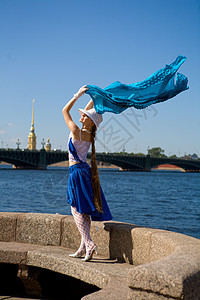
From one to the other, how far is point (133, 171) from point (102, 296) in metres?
69.3

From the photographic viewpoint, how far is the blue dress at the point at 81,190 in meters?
3.06

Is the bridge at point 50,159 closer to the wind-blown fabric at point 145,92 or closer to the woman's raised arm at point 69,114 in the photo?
the wind-blown fabric at point 145,92

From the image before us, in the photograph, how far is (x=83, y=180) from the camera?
311 cm

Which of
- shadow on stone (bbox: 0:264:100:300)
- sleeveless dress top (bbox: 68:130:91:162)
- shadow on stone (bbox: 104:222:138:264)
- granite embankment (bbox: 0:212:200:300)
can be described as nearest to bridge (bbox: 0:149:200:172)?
granite embankment (bbox: 0:212:200:300)

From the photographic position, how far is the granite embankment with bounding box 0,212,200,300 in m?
1.84

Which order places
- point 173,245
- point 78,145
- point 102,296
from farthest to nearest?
1. point 78,145
2. point 173,245
3. point 102,296

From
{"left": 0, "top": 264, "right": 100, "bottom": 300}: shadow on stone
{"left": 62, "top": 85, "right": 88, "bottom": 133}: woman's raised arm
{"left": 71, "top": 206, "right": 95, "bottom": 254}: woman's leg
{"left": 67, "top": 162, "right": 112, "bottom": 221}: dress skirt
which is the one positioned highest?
{"left": 62, "top": 85, "right": 88, "bottom": 133}: woman's raised arm

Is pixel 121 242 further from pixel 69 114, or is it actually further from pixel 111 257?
pixel 69 114

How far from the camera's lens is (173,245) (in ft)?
8.91

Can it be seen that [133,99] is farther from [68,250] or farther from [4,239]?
[4,239]

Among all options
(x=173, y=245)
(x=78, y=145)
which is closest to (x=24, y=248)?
(x=78, y=145)

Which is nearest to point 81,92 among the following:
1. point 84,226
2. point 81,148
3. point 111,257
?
point 81,148

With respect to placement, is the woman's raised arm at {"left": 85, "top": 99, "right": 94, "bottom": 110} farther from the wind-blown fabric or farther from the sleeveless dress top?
the sleeveless dress top

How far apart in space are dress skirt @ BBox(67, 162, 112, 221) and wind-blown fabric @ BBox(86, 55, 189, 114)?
19.5 inches
